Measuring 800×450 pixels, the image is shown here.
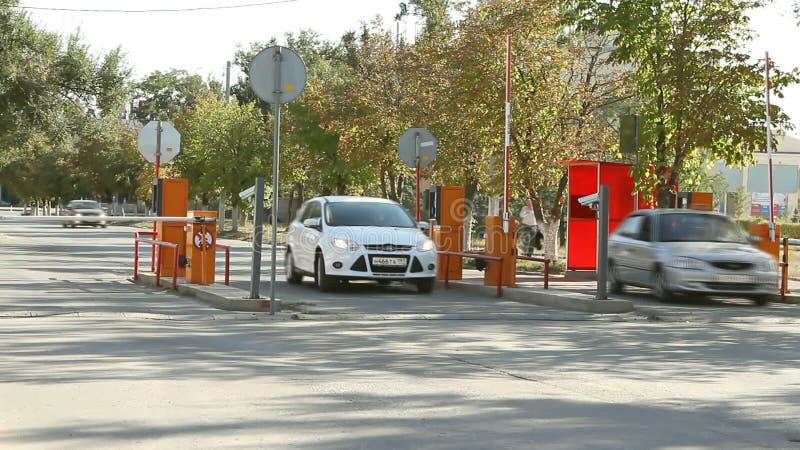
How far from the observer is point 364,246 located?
1919 cm

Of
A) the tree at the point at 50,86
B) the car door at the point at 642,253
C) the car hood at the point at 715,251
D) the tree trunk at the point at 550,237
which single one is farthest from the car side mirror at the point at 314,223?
the tree at the point at 50,86

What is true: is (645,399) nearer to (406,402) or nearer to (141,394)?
(406,402)

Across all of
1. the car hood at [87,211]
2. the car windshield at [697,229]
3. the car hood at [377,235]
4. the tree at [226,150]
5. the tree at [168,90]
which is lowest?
the car hood at [377,235]

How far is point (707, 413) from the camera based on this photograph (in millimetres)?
8062

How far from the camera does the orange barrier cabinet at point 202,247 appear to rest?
18406mm

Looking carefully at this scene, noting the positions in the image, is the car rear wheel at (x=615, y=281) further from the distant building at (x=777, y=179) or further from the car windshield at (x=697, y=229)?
the distant building at (x=777, y=179)

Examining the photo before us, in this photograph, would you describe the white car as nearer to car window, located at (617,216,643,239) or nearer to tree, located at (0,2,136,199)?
car window, located at (617,216,643,239)

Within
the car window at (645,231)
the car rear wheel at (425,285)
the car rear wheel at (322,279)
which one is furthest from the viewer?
the car window at (645,231)

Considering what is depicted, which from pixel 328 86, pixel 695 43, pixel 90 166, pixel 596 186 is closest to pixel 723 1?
pixel 695 43

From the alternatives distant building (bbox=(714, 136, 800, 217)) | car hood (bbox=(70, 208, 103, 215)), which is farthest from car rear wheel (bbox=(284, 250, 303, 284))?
distant building (bbox=(714, 136, 800, 217))

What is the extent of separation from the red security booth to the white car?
19.3 ft

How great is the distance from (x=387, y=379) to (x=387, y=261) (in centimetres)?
989

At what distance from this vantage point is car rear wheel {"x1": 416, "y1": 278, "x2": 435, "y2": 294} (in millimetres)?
19719

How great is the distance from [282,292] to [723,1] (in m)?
11.2
